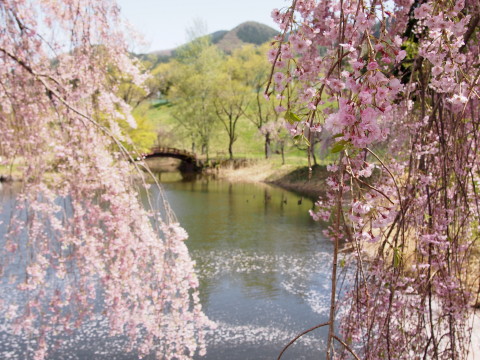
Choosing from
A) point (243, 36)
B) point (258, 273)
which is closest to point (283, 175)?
point (258, 273)

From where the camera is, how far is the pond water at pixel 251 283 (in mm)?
5785

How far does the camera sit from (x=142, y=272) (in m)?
3.83

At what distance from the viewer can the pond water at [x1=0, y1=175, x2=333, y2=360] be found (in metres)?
5.79

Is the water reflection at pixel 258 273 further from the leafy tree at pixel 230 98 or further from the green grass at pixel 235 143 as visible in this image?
the leafy tree at pixel 230 98

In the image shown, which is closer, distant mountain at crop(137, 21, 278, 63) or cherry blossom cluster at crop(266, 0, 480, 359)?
cherry blossom cluster at crop(266, 0, 480, 359)

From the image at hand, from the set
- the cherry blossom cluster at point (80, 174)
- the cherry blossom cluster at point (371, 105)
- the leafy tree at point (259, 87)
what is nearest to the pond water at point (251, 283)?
the cherry blossom cluster at point (80, 174)

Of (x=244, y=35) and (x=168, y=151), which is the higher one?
(x=244, y=35)

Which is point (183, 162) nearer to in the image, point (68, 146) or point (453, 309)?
point (68, 146)

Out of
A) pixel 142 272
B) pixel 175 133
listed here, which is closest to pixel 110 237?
pixel 142 272

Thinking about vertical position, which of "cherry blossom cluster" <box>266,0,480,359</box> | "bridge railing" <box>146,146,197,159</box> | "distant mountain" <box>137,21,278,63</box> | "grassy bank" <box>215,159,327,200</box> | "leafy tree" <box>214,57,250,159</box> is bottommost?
"grassy bank" <box>215,159,327,200</box>

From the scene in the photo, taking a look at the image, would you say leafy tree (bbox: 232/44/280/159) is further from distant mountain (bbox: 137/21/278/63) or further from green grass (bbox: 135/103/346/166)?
distant mountain (bbox: 137/21/278/63)

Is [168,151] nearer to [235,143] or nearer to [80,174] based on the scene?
[235,143]

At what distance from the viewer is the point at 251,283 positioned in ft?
26.4

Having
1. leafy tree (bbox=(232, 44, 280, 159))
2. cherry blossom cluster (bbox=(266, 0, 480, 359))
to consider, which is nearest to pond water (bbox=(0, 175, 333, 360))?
cherry blossom cluster (bbox=(266, 0, 480, 359))
